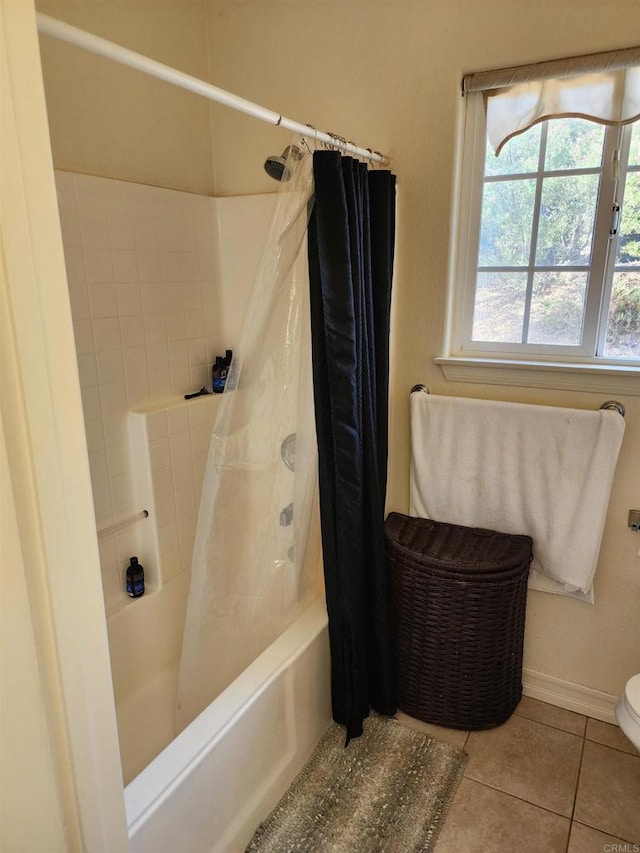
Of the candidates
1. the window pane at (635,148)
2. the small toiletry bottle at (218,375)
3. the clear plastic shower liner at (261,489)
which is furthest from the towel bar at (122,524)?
the window pane at (635,148)

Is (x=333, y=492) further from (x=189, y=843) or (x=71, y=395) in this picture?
(x=71, y=395)

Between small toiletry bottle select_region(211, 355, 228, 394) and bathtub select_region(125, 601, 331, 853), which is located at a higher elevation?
small toiletry bottle select_region(211, 355, 228, 394)

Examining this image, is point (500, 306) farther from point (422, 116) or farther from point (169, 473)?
point (169, 473)

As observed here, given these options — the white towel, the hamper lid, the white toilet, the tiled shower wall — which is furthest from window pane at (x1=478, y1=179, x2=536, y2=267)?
the white toilet

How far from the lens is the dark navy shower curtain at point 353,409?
1.40 m

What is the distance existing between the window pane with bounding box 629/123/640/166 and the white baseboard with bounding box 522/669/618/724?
1.65 metres

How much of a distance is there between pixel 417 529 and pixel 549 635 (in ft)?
1.92

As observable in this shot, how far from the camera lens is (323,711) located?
→ 1785 mm

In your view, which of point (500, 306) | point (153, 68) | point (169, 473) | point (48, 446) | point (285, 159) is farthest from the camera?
point (169, 473)

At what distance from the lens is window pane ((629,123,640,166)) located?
154 cm

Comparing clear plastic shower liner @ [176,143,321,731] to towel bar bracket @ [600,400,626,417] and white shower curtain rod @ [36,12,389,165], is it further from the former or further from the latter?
towel bar bracket @ [600,400,626,417]

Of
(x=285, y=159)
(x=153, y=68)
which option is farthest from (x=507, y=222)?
(x=153, y=68)

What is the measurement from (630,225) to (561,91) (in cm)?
42

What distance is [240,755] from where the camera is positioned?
1.39m
